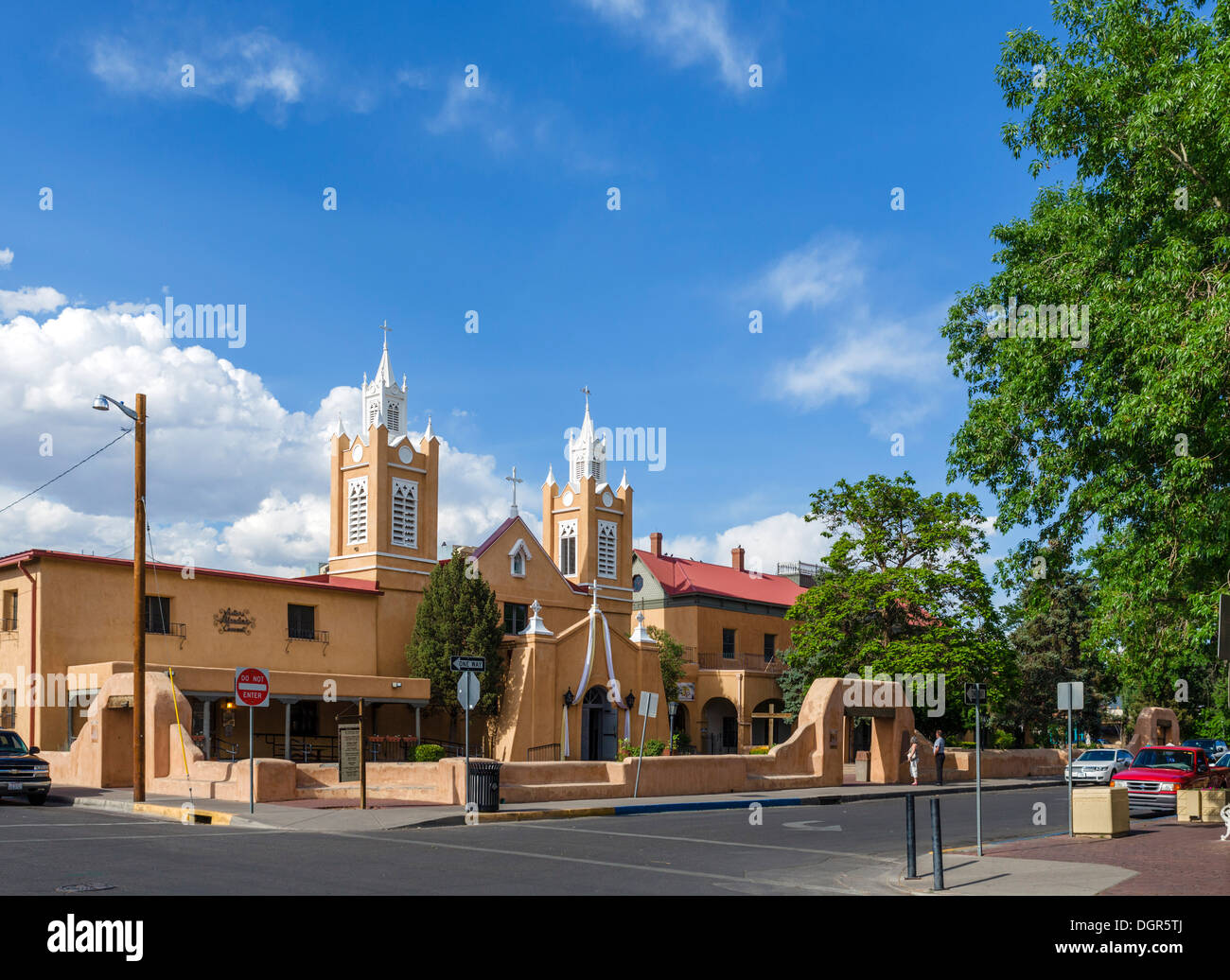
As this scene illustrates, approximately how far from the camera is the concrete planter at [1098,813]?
739 inches

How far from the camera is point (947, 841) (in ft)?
60.7

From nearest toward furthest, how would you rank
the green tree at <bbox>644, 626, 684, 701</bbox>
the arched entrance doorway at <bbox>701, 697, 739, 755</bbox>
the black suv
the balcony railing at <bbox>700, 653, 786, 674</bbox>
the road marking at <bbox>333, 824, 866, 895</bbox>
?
the road marking at <bbox>333, 824, 866, 895</bbox>
the black suv
the green tree at <bbox>644, 626, 684, 701</bbox>
the arched entrance doorway at <bbox>701, 697, 739, 755</bbox>
the balcony railing at <bbox>700, 653, 786, 674</bbox>

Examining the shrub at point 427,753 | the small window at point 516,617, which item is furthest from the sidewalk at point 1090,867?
the small window at point 516,617

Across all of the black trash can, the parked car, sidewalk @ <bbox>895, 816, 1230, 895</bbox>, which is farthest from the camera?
the parked car

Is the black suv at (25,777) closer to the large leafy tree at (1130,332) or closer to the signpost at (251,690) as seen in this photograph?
the signpost at (251,690)

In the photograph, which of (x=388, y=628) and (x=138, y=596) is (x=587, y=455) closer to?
(x=388, y=628)

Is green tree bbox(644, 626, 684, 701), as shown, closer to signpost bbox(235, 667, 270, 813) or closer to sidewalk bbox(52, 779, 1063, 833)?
sidewalk bbox(52, 779, 1063, 833)

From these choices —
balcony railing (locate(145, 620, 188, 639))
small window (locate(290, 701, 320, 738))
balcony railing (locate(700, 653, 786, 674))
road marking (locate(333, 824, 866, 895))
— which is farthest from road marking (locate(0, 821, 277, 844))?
balcony railing (locate(700, 653, 786, 674))

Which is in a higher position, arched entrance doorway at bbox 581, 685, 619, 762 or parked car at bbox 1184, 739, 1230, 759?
arched entrance doorway at bbox 581, 685, 619, 762

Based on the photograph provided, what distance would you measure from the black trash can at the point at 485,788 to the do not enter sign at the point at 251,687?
4.24 meters

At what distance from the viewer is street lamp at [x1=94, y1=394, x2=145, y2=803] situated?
77.6 ft

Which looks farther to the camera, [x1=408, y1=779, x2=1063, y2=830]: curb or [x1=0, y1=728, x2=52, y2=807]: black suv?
[x1=0, y1=728, x2=52, y2=807]: black suv

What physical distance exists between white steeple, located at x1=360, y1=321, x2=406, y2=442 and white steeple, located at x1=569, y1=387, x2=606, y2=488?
10.7m
